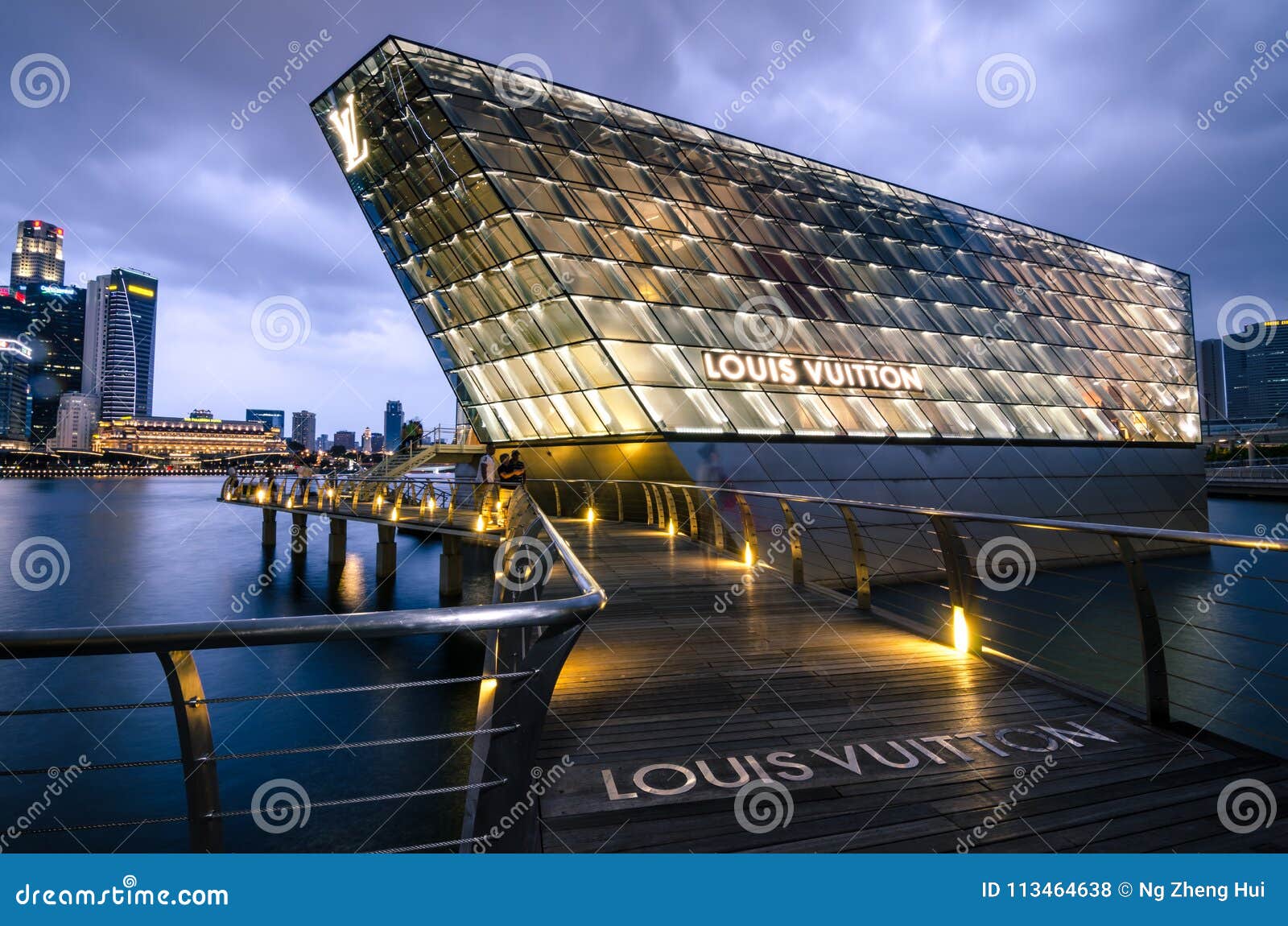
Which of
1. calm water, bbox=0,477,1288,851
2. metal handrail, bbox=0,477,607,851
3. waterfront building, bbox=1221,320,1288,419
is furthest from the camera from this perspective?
waterfront building, bbox=1221,320,1288,419

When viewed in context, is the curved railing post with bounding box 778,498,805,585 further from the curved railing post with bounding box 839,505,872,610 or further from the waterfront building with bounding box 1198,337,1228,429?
the waterfront building with bounding box 1198,337,1228,429

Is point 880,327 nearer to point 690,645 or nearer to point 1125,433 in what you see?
point 1125,433

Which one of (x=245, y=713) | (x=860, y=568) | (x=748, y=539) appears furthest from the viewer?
(x=245, y=713)

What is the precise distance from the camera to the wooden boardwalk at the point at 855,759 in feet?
9.99

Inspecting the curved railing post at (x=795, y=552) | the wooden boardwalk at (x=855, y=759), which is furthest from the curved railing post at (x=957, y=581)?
the curved railing post at (x=795, y=552)

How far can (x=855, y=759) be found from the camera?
152 inches

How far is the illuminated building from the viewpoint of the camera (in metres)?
179

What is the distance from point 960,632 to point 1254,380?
717ft

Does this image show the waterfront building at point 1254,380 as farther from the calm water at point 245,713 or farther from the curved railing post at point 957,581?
the curved railing post at point 957,581

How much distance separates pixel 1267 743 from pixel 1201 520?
19478mm

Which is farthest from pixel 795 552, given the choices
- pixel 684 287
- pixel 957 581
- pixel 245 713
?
pixel 684 287

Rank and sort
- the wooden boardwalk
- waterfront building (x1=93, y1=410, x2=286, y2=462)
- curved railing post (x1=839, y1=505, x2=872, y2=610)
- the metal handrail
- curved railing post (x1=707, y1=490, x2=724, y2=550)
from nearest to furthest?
the metal handrail → the wooden boardwalk → curved railing post (x1=839, y1=505, x2=872, y2=610) → curved railing post (x1=707, y1=490, x2=724, y2=550) → waterfront building (x1=93, y1=410, x2=286, y2=462)

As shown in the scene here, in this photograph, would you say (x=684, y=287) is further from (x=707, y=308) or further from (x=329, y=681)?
(x=329, y=681)

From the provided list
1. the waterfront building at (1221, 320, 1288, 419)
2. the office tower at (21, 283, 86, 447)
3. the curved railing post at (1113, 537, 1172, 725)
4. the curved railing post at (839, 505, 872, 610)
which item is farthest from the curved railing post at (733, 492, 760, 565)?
the office tower at (21, 283, 86, 447)
